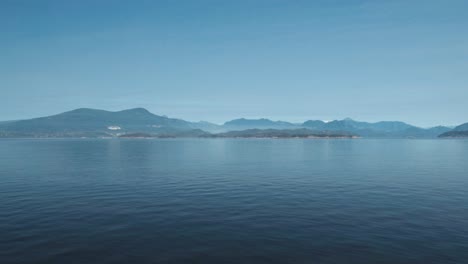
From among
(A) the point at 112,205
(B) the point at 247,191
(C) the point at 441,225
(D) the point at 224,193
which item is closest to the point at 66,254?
(A) the point at 112,205

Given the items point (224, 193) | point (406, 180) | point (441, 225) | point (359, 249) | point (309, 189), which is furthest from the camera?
point (406, 180)

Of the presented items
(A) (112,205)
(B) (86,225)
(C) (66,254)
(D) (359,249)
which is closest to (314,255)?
(D) (359,249)

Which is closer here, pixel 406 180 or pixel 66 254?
pixel 66 254

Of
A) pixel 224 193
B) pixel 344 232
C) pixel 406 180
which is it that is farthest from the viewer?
pixel 406 180

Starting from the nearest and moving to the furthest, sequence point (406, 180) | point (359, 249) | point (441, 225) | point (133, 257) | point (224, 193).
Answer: point (133, 257), point (359, 249), point (441, 225), point (224, 193), point (406, 180)

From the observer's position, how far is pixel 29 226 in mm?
29594

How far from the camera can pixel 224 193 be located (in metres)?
47.7

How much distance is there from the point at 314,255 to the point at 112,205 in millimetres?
27745

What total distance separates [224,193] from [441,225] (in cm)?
2944

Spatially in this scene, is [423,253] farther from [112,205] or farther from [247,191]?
[112,205]

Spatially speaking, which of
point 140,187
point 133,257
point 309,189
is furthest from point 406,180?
point 133,257

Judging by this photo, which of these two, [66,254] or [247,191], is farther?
[247,191]

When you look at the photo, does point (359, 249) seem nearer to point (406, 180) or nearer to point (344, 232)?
point (344, 232)

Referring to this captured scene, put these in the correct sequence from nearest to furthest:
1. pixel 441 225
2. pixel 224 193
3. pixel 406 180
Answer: pixel 441 225 → pixel 224 193 → pixel 406 180
